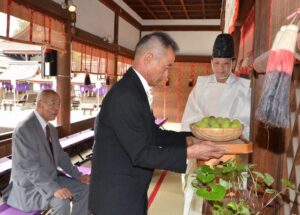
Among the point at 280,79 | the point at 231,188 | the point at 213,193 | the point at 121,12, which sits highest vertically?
the point at 121,12

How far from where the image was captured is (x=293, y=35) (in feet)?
2.81

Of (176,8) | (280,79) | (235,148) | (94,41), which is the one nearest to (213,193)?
(235,148)

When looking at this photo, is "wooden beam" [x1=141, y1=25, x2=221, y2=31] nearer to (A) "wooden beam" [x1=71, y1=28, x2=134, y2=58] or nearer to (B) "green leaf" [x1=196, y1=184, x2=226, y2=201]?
(A) "wooden beam" [x1=71, y1=28, x2=134, y2=58]

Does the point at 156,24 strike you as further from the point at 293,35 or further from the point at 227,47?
the point at 293,35

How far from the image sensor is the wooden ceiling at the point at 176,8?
33.0 feet

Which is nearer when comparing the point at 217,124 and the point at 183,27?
the point at 217,124

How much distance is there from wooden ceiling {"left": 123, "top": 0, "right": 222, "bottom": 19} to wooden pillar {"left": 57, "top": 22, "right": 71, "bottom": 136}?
4588 mm

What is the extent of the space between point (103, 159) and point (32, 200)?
4.75 feet

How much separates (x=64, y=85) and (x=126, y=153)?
16.4 feet

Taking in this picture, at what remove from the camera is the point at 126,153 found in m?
1.77

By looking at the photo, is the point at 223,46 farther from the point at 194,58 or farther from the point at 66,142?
the point at 194,58

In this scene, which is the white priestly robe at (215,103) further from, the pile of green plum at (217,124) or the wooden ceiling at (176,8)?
the wooden ceiling at (176,8)

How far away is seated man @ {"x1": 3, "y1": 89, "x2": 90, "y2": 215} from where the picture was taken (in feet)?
9.68

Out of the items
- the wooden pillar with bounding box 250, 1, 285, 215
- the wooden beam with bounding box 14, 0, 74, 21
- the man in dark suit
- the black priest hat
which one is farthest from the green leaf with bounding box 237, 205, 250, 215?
the wooden beam with bounding box 14, 0, 74, 21
